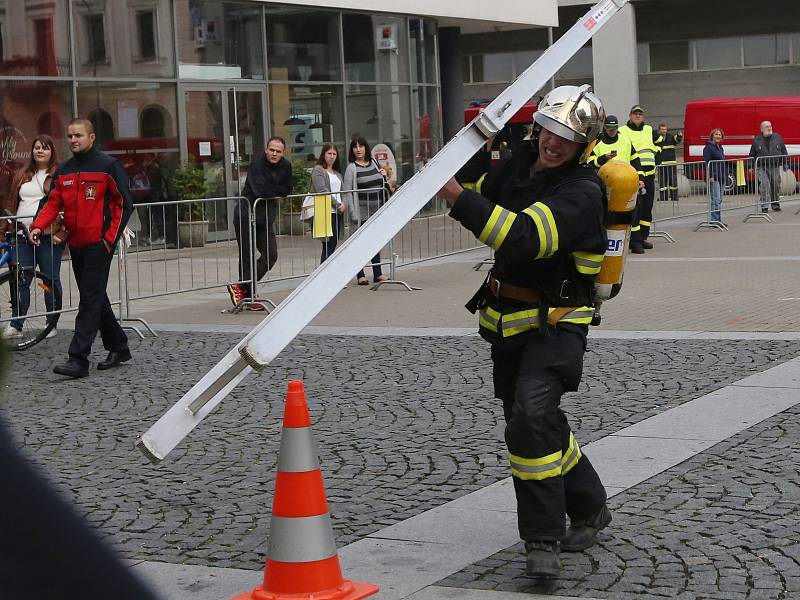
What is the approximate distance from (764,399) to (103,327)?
15.8 ft

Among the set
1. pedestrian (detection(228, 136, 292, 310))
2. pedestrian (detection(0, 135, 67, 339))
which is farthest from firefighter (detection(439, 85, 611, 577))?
pedestrian (detection(228, 136, 292, 310))

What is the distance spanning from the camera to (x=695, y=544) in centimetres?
484

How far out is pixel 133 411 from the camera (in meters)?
8.09

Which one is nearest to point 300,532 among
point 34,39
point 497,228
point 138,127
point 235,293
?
point 497,228

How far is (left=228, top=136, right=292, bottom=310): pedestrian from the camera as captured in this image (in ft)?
43.4

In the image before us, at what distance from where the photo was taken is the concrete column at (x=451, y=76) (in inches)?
1170

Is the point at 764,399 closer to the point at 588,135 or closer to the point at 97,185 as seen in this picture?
the point at 588,135

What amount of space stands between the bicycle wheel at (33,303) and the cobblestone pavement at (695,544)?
6.47 m

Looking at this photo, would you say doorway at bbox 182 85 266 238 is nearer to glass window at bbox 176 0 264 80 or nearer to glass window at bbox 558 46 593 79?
glass window at bbox 176 0 264 80

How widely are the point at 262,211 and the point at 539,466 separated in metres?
9.26

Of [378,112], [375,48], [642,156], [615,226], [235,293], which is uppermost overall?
[375,48]

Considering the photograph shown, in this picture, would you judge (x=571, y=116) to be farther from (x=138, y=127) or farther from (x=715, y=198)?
(x=715, y=198)

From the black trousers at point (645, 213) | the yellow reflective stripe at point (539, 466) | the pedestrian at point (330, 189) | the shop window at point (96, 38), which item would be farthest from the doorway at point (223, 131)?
the yellow reflective stripe at point (539, 466)

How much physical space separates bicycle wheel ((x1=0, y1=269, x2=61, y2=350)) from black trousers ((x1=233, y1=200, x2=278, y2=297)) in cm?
247
